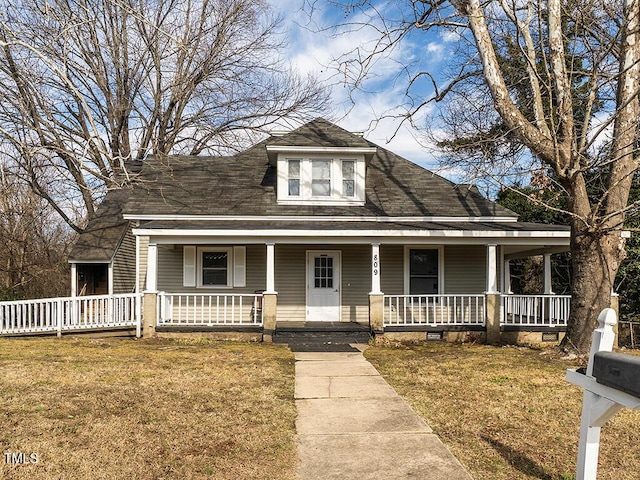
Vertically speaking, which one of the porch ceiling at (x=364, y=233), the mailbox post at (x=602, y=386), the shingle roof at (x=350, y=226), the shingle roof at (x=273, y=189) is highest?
the shingle roof at (x=273, y=189)

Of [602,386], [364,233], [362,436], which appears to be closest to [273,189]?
[364,233]

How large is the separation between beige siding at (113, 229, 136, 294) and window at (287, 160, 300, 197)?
562cm

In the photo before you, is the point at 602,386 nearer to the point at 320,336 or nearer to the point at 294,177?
the point at 320,336

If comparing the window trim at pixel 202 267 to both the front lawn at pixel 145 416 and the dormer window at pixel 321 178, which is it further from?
the front lawn at pixel 145 416

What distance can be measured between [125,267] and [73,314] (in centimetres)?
338

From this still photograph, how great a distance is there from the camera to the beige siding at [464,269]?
1459 centimetres

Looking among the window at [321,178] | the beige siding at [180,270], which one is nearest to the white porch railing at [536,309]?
the window at [321,178]

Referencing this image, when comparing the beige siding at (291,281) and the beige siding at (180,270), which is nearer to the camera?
the beige siding at (180,270)

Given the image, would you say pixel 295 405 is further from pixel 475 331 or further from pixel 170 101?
pixel 170 101

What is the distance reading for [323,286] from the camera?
568 inches

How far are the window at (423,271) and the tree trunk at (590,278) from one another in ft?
15.9

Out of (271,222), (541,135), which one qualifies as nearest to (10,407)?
(271,222)

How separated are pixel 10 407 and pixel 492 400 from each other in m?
5.87

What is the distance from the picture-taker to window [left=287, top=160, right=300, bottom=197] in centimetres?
1489
